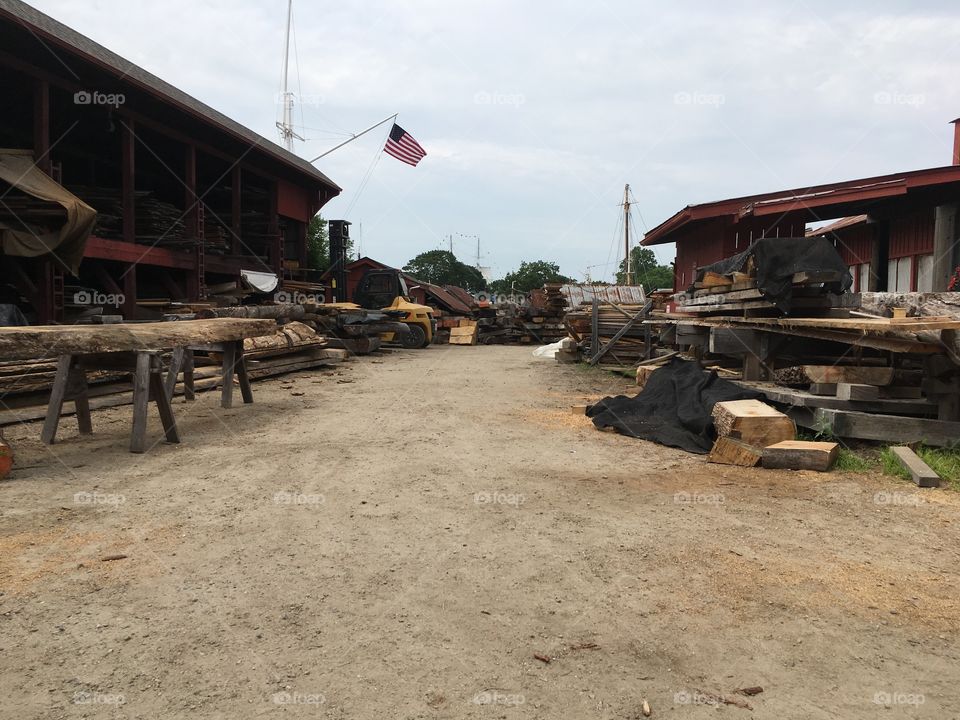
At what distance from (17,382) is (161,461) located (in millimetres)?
3156

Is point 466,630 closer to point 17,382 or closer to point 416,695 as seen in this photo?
point 416,695

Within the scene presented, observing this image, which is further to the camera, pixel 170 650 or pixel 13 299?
pixel 13 299

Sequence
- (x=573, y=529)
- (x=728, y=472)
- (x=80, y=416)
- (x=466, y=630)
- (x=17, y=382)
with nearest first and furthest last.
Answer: (x=466, y=630), (x=573, y=529), (x=728, y=472), (x=80, y=416), (x=17, y=382)

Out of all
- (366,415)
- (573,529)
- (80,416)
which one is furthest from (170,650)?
(366,415)

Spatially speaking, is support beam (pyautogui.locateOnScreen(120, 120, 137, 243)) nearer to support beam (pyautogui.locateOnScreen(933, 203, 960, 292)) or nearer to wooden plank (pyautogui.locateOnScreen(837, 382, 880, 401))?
wooden plank (pyautogui.locateOnScreen(837, 382, 880, 401))

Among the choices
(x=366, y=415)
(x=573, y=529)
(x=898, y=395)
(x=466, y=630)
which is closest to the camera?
(x=466, y=630)

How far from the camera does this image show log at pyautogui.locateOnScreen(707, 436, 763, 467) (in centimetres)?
597

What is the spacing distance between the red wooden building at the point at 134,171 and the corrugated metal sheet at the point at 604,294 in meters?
10.7

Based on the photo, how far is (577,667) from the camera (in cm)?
258

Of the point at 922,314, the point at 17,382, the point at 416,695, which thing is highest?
the point at 922,314

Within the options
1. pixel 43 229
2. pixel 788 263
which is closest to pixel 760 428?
pixel 788 263

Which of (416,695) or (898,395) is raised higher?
(898,395)
